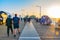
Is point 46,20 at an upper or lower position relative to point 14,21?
lower

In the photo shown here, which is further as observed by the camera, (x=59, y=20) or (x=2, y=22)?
(x=2, y=22)

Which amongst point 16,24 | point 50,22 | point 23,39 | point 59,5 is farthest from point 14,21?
point 50,22

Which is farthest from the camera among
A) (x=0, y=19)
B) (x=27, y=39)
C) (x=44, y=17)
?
(x=44, y=17)

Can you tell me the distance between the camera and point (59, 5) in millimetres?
20297

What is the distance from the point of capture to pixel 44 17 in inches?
2066

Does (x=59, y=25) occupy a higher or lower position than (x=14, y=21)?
lower

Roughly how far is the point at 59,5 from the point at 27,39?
23.2 ft

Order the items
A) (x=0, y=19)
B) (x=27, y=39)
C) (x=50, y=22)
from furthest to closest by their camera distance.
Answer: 1. (x=50, y=22)
2. (x=0, y=19)
3. (x=27, y=39)

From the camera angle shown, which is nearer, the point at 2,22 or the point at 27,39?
the point at 27,39

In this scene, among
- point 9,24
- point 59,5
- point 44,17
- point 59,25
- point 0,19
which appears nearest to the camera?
point 9,24

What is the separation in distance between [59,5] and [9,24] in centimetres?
604

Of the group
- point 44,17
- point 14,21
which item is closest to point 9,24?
point 14,21

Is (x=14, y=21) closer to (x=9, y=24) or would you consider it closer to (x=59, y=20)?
(x=9, y=24)

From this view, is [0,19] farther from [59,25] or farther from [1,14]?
[59,25]
